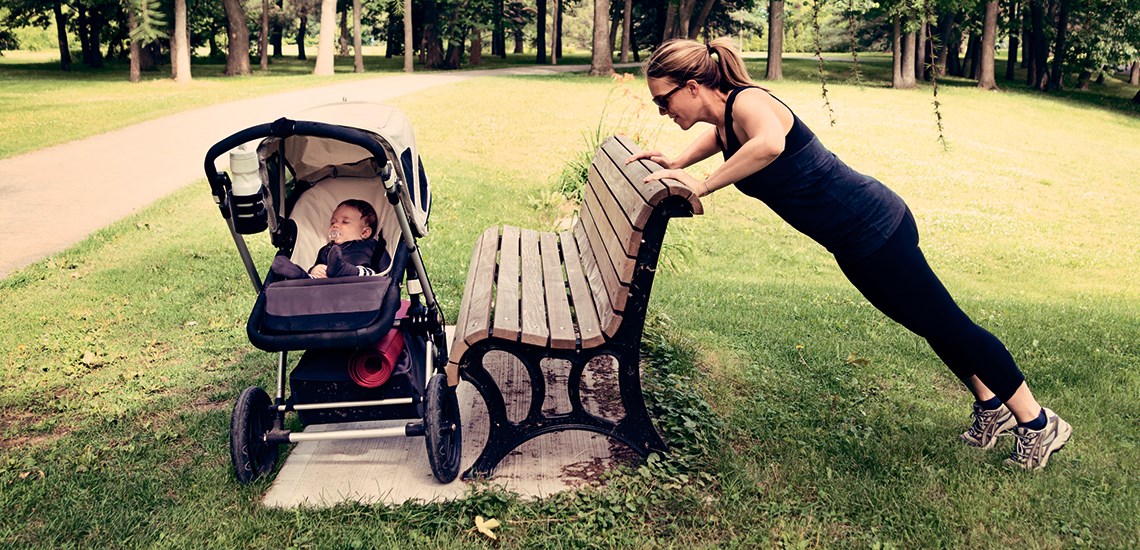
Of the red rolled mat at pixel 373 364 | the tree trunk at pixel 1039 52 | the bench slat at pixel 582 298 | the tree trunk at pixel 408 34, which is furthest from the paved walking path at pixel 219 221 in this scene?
the tree trunk at pixel 1039 52

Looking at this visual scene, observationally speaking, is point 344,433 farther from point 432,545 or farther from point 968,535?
point 968,535

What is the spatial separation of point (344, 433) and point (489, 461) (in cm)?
63

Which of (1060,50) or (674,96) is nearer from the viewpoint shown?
(674,96)

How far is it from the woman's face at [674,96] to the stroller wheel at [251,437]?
2.12 metres

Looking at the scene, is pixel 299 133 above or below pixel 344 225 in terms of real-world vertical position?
above

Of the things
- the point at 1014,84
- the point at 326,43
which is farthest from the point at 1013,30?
the point at 326,43

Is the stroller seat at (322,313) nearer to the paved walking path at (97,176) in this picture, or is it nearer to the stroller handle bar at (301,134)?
the stroller handle bar at (301,134)

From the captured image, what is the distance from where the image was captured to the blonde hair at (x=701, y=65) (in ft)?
11.6

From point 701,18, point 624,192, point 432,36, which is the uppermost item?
point 701,18

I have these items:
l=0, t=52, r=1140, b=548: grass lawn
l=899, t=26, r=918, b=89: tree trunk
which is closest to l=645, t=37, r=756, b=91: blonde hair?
l=0, t=52, r=1140, b=548: grass lawn

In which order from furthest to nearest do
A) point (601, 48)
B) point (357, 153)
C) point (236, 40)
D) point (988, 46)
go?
point (601, 48) → point (236, 40) → point (988, 46) → point (357, 153)

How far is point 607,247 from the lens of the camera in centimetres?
430

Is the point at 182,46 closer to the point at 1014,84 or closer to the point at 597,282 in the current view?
the point at 597,282

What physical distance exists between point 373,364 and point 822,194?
2.04 meters
